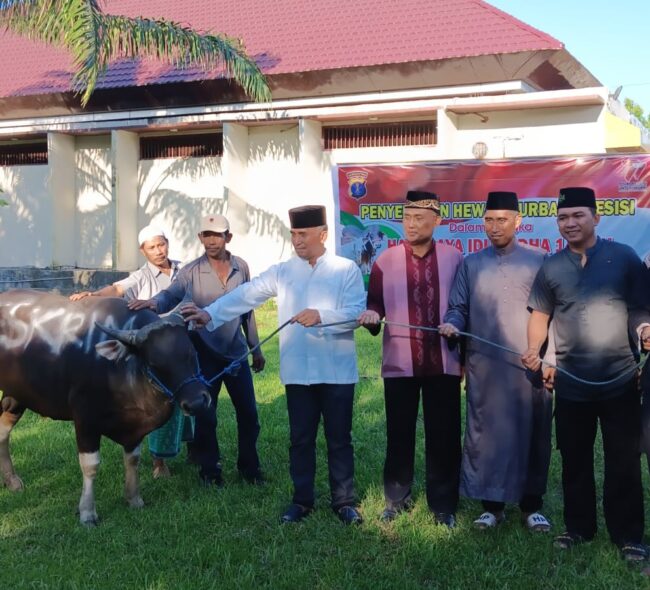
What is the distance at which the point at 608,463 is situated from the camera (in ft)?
14.8

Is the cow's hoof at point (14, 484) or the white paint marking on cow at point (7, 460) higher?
the white paint marking on cow at point (7, 460)

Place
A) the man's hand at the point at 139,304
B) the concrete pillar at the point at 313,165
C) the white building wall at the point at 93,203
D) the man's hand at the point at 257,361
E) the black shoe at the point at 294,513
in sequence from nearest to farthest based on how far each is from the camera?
the black shoe at the point at 294,513 < the man's hand at the point at 139,304 < the man's hand at the point at 257,361 < the concrete pillar at the point at 313,165 < the white building wall at the point at 93,203

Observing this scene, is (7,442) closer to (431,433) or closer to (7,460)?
(7,460)

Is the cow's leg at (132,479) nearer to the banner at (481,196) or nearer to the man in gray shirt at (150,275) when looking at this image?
the man in gray shirt at (150,275)

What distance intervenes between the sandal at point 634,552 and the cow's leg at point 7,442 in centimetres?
415

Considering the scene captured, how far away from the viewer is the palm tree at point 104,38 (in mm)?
11414

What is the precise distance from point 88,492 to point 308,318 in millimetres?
1895

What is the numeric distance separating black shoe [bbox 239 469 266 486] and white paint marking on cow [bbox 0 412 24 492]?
1.63 meters

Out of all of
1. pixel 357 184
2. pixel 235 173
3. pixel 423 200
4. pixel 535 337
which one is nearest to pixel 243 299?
pixel 423 200

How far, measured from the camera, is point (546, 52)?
45.3 ft

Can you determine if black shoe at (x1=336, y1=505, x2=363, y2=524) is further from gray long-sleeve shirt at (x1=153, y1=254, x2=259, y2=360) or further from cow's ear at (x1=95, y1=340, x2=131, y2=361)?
cow's ear at (x1=95, y1=340, x2=131, y2=361)

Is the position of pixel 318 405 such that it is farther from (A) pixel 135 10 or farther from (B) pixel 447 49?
(A) pixel 135 10

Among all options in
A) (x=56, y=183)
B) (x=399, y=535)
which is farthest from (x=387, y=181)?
(x=56, y=183)

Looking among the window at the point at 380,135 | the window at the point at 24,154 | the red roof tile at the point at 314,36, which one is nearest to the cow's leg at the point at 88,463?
the red roof tile at the point at 314,36
